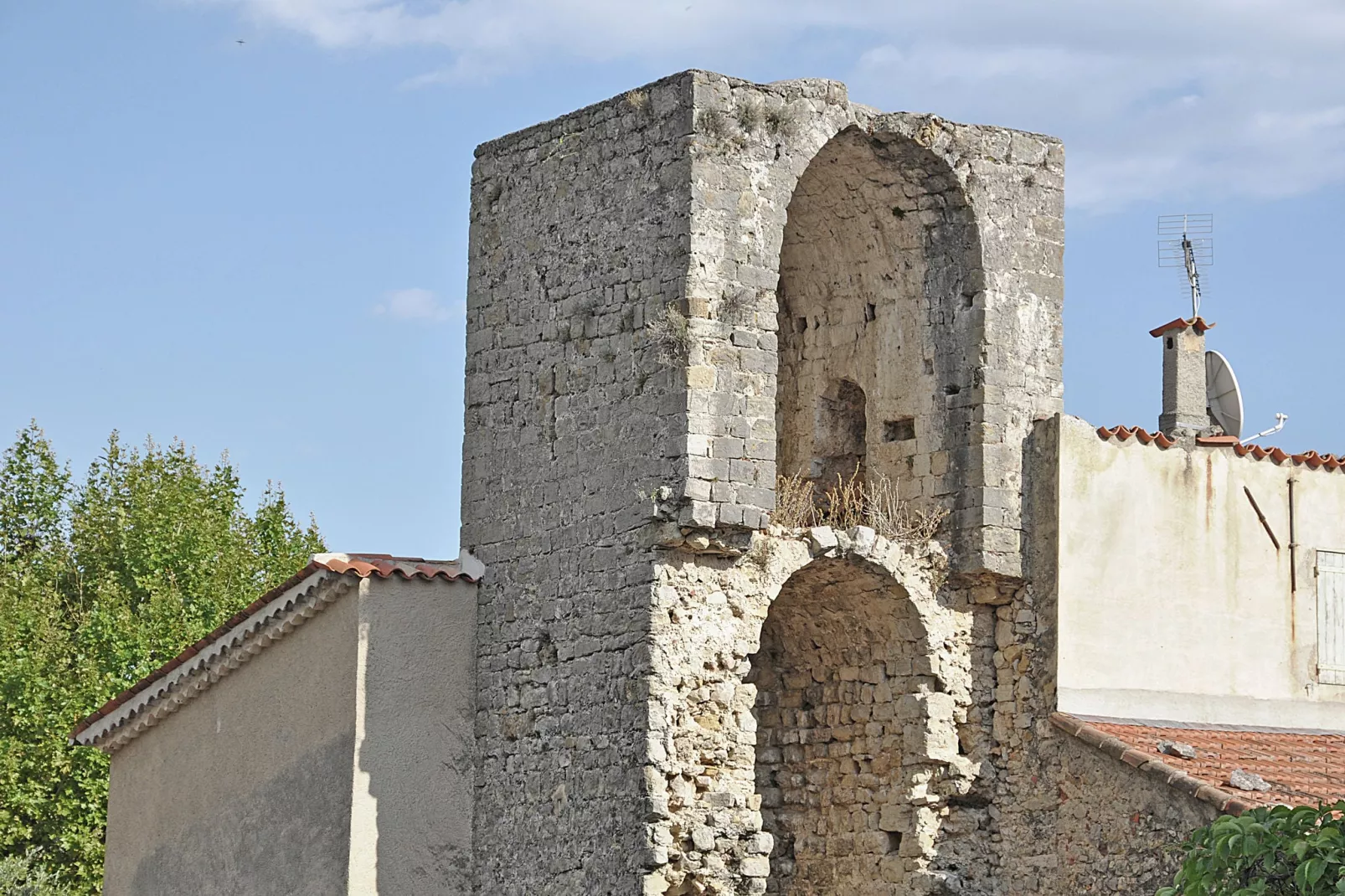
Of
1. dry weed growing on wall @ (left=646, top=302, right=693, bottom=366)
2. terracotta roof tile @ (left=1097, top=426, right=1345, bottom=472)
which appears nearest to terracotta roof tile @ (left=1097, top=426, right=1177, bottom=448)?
terracotta roof tile @ (left=1097, top=426, right=1345, bottom=472)

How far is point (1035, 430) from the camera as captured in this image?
55.9 feet

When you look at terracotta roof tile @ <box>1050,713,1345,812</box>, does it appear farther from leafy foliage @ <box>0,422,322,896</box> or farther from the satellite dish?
leafy foliage @ <box>0,422,322,896</box>

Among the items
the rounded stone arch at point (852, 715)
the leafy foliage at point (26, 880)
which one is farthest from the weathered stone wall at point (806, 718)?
the leafy foliage at point (26, 880)

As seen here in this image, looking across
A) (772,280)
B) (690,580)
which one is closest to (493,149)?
(772,280)

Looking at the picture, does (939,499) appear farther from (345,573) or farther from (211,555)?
(211,555)

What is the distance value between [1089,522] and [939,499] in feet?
3.75

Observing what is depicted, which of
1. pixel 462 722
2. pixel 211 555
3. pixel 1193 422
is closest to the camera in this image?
pixel 462 722

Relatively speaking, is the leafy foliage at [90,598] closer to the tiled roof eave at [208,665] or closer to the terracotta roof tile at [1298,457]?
the tiled roof eave at [208,665]

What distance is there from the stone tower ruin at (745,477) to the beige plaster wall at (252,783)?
1.11 metres

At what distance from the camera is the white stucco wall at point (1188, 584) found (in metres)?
16.6

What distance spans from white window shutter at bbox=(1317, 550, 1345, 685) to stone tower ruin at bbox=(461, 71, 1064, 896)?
2534 mm

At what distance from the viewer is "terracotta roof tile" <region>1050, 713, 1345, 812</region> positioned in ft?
48.0

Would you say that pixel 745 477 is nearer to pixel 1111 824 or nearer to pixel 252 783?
pixel 1111 824

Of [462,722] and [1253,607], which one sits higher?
[1253,607]
